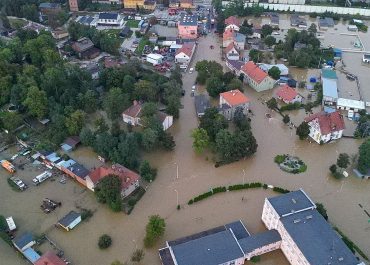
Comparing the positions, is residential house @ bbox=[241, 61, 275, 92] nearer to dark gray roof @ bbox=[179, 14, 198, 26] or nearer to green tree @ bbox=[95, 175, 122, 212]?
dark gray roof @ bbox=[179, 14, 198, 26]

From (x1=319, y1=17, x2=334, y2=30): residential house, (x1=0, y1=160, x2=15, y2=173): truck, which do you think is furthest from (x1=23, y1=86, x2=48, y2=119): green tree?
(x1=319, y1=17, x2=334, y2=30): residential house

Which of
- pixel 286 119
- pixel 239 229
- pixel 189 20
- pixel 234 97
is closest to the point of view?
pixel 239 229

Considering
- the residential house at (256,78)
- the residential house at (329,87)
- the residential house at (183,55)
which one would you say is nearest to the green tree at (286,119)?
the residential house at (329,87)

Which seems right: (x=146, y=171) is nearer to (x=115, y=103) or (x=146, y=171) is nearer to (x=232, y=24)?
(x=115, y=103)

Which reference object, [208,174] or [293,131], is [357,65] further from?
[208,174]

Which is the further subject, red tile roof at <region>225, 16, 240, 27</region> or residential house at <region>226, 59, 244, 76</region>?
red tile roof at <region>225, 16, 240, 27</region>

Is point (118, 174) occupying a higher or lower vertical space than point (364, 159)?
higher

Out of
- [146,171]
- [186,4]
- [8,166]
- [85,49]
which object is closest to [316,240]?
[146,171]
